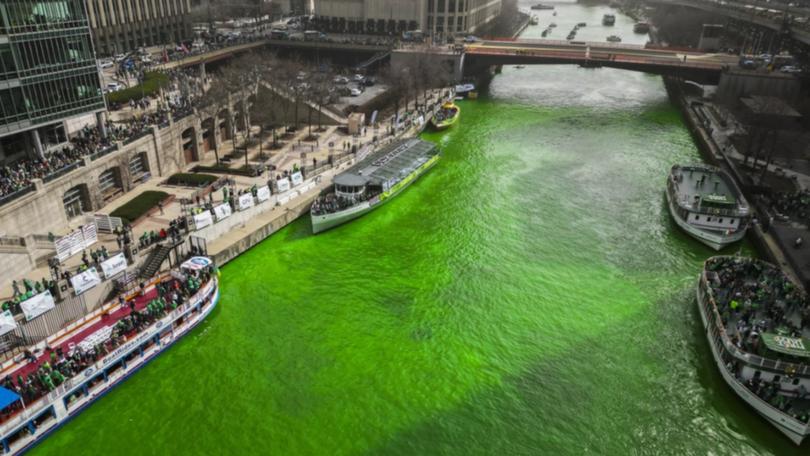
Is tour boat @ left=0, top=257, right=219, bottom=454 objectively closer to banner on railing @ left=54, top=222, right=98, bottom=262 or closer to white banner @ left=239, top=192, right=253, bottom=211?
banner on railing @ left=54, top=222, right=98, bottom=262

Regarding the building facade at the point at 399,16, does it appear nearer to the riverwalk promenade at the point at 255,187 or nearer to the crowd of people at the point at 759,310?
the riverwalk promenade at the point at 255,187

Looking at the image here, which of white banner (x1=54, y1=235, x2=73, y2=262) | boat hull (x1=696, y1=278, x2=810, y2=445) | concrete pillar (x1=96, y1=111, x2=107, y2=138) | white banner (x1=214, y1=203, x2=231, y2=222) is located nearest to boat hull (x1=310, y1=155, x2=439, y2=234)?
white banner (x1=214, y1=203, x2=231, y2=222)

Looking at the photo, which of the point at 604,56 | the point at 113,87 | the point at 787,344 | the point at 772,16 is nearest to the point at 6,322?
the point at 787,344

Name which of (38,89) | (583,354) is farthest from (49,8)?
(583,354)

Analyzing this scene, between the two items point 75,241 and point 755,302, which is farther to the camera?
point 75,241

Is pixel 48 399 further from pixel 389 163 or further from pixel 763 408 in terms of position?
pixel 389 163

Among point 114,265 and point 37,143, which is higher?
point 37,143

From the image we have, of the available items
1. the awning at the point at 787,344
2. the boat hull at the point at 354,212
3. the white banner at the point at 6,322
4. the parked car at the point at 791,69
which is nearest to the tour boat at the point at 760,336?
the awning at the point at 787,344
